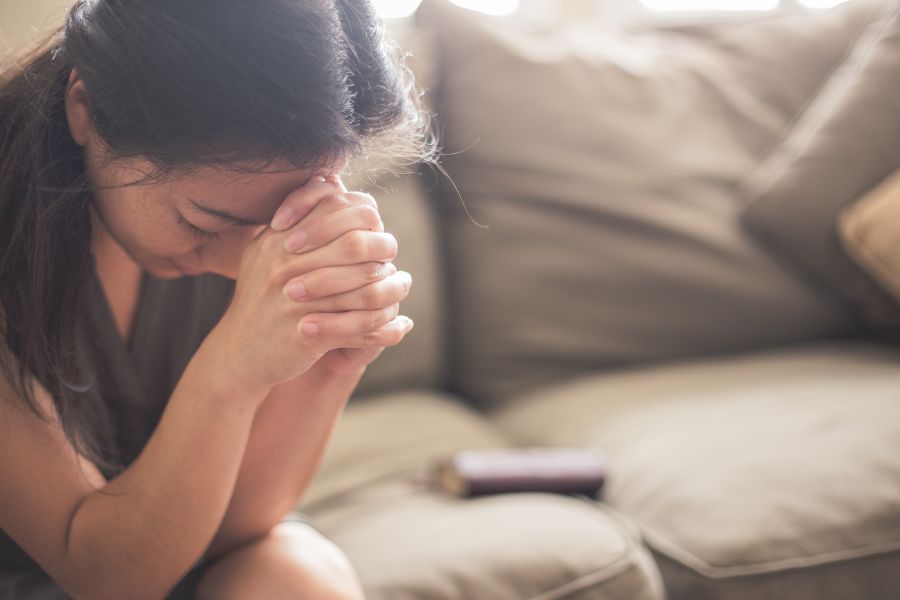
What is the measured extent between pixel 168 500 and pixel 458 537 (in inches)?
13.1

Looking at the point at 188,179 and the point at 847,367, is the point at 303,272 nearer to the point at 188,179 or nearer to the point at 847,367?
the point at 188,179

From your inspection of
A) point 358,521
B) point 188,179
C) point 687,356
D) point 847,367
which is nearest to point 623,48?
point 687,356

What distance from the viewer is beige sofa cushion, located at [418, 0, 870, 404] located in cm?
147

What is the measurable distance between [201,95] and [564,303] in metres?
0.95

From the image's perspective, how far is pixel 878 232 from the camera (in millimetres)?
1388

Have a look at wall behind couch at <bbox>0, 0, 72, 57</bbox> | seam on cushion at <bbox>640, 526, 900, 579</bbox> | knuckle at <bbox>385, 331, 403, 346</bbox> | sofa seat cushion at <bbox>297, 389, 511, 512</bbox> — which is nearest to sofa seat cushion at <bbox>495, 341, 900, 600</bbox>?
seam on cushion at <bbox>640, 526, 900, 579</bbox>

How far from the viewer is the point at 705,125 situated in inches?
61.6

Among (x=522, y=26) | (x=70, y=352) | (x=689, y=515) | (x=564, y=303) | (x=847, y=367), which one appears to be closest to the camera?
(x=70, y=352)

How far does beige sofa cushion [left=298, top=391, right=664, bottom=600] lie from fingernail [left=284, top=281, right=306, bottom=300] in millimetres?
344

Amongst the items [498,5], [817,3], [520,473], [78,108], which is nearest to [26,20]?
[78,108]

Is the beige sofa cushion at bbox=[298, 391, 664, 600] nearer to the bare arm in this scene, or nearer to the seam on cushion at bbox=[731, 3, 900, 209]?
the bare arm

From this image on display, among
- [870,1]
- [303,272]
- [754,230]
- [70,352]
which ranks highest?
[870,1]

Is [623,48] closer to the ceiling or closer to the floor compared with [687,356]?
closer to the ceiling

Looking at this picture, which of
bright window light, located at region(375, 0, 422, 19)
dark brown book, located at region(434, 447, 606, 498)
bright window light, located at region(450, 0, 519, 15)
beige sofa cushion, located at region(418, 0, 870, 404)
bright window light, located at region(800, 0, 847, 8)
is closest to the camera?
dark brown book, located at region(434, 447, 606, 498)
